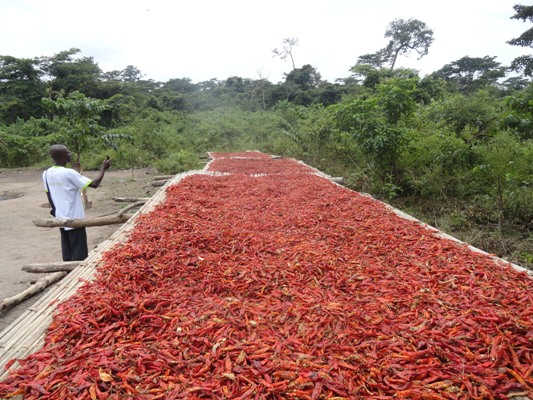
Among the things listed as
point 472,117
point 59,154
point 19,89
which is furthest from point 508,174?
point 19,89

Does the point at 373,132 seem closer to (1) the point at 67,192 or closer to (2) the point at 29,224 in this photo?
(1) the point at 67,192

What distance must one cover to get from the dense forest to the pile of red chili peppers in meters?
2.60

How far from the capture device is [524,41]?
15789mm

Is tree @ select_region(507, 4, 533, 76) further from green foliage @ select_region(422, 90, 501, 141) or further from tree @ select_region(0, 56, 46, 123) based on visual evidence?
tree @ select_region(0, 56, 46, 123)

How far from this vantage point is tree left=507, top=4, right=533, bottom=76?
14.6 meters

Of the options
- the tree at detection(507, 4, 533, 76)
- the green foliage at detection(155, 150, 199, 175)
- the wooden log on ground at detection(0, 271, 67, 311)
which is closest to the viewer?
the wooden log on ground at detection(0, 271, 67, 311)

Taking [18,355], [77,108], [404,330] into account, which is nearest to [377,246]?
[404,330]

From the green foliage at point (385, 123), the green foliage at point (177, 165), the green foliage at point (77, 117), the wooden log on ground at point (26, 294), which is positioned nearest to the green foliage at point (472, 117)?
the green foliage at point (385, 123)

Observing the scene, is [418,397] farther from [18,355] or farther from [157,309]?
[18,355]

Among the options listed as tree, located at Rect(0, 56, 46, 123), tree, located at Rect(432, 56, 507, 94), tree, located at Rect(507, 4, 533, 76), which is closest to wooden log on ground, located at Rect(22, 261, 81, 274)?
tree, located at Rect(507, 4, 533, 76)

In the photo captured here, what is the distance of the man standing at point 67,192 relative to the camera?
3590 mm

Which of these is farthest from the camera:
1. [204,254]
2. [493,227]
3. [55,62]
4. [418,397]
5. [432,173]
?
[55,62]

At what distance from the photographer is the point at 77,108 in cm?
805

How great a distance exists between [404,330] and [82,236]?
11.8 ft
